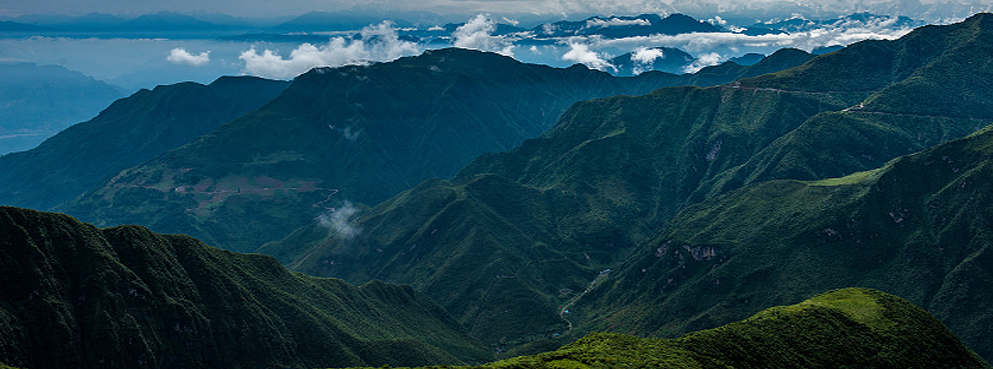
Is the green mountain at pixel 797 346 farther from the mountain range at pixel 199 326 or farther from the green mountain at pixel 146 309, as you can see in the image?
the green mountain at pixel 146 309

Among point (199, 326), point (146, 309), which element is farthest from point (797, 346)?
point (146, 309)

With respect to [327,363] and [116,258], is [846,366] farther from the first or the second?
[116,258]

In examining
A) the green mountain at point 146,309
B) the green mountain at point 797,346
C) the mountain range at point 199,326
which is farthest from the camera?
the green mountain at point 146,309

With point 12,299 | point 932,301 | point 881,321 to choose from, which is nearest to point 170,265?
point 12,299

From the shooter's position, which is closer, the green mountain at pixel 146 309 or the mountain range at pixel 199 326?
the mountain range at pixel 199 326

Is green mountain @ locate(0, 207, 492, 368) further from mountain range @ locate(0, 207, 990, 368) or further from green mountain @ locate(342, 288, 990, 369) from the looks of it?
green mountain @ locate(342, 288, 990, 369)

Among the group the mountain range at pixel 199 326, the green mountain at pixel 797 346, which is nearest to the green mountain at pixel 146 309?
the mountain range at pixel 199 326

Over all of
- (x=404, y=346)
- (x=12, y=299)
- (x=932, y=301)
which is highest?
(x=12, y=299)

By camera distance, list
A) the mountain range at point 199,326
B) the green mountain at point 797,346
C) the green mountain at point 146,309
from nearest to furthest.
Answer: the green mountain at point 797,346
the mountain range at point 199,326
the green mountain at point 146,309
